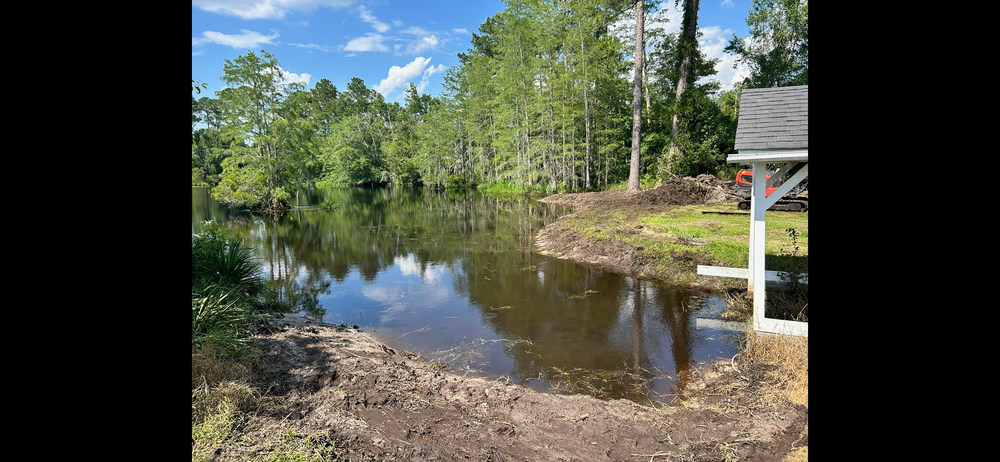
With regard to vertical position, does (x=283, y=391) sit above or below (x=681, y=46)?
below

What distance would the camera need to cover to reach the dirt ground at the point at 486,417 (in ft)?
13.3

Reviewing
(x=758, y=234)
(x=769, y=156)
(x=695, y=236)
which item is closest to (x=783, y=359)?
(x=758, y=234)

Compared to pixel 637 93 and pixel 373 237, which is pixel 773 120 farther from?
pixel 637 93

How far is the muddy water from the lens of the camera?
21.0ft

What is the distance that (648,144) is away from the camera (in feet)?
92.9

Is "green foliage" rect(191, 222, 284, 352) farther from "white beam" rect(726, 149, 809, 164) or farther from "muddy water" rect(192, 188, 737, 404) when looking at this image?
"white beam" rect(726, 149, 809, 164)

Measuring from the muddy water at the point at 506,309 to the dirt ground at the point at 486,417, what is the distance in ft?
2.03

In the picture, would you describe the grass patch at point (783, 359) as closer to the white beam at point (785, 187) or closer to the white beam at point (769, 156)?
the white beam at point (785, 187)

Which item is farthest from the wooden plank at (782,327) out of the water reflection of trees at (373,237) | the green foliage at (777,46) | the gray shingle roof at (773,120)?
the green foliage at (777,46)
